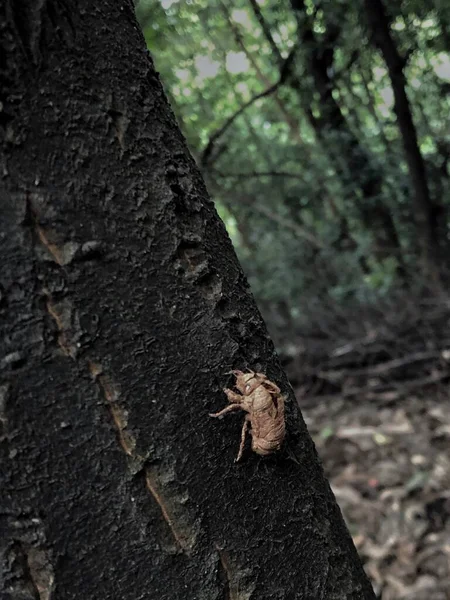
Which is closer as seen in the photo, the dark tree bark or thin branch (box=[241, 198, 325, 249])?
the dark tree bark

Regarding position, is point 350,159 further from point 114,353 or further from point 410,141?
point 114,353

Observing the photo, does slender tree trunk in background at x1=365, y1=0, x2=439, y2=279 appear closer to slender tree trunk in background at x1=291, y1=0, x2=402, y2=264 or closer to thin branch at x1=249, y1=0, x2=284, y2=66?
slender tree trunk in background at x1=291, y1=0, x2=402, y2=264

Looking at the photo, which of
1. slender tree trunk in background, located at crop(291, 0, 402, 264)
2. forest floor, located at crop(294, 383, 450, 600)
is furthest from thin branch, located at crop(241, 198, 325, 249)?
forest floor, located at crop(294, 383, 450, 600)

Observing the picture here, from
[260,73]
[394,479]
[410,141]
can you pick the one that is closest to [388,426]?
[394,479]

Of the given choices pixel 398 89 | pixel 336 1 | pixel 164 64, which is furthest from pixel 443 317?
pixel 164 64

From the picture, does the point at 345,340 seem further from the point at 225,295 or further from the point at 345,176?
the point at 225,295

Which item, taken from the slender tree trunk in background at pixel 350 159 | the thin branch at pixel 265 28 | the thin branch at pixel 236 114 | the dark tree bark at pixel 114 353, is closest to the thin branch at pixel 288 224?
the slender tree trunk in background at pixel 350 159
